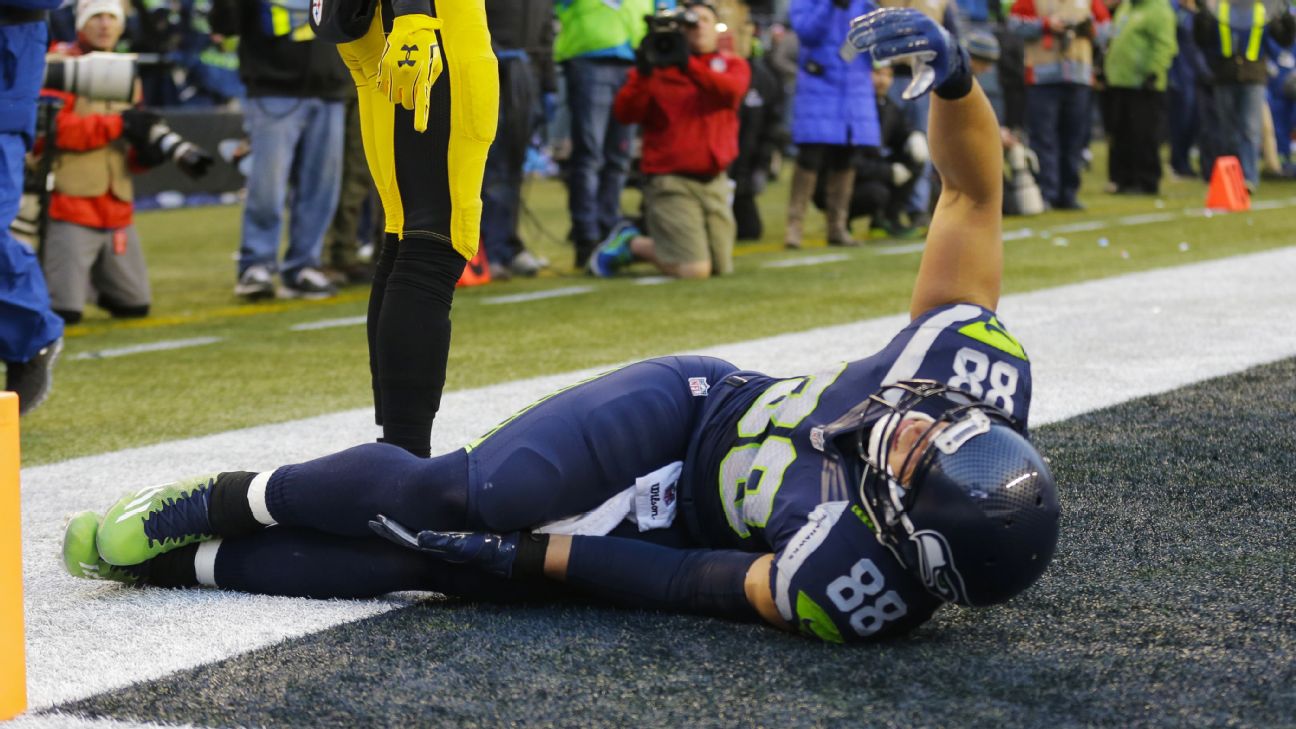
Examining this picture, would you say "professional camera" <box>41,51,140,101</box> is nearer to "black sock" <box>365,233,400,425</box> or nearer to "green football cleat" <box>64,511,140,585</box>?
"black sock" <box>365,233,400,425</box>

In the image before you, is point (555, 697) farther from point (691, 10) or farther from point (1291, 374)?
point (691, 10)

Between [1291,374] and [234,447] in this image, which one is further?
[1291,374]

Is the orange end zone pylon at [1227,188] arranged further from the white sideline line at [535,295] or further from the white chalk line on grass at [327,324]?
the white chalk line on grass at [327,324]

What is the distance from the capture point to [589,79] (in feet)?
29.1

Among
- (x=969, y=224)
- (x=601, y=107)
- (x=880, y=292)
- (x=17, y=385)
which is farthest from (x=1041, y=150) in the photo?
(x=969, y=224)

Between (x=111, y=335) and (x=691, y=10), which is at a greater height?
(x=691, y=10)

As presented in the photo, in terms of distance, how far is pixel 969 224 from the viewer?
2.55m

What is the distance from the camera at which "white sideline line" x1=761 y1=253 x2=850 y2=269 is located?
8.65 metres

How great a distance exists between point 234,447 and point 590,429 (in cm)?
170

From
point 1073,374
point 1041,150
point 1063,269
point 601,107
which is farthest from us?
point 1041,150

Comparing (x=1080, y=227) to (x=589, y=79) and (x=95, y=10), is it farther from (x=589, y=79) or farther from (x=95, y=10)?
(x=95, y=10)

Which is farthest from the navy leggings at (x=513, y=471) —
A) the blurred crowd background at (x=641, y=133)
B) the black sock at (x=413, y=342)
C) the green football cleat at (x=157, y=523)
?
the blurred crowd background at (x=641, y=133)

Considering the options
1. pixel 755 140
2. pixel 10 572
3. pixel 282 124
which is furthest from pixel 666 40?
pixel 10 572

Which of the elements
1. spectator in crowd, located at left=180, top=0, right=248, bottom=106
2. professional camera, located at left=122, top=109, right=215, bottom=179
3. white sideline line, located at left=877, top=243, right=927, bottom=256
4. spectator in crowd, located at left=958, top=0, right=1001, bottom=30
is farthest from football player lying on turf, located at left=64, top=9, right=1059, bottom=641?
spectator in crowd, located at left=180, top=0, right=248, bottom=106
